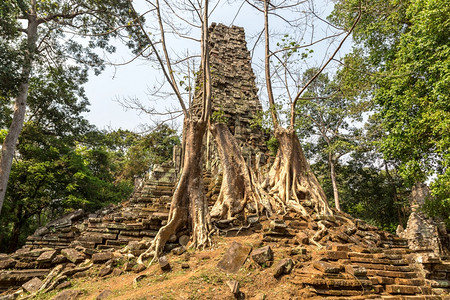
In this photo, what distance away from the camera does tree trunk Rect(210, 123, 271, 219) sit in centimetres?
571

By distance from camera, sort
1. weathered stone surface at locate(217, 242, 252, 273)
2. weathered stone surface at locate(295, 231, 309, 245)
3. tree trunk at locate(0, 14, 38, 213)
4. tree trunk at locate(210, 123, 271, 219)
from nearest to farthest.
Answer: weathered stone surface at locate(217, 242, 252, 273)
weathered stone surface at locate(295, 231, 309, 245)
tree trunk at locate(210, 123, 271, 219)
tree trunk at locate(0, 14, 38, 213)

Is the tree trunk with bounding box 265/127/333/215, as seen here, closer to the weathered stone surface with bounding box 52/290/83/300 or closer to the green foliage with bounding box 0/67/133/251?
the weathered stone surface with bounding box 52/290/83/300

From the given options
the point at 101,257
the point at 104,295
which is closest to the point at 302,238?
the point at 104,295

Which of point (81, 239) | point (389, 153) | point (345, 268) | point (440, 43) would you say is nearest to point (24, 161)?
point (81, 239)

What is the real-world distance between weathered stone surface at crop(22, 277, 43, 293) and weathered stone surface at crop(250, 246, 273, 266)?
3.54 meters

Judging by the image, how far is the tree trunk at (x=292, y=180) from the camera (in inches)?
243

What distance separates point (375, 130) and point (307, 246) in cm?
1285

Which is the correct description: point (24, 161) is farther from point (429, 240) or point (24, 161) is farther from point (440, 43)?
point (429, 240)

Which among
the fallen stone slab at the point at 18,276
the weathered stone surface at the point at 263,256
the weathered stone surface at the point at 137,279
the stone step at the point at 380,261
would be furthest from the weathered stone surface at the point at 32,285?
the stone step at the point at 380,261

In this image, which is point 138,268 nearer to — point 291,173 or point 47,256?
point 47,256

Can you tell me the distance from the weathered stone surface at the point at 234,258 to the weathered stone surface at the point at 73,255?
2.79m

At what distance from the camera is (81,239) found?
17.3 ft

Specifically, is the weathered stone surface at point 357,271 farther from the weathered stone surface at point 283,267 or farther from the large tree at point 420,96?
the large tree at point 420,96

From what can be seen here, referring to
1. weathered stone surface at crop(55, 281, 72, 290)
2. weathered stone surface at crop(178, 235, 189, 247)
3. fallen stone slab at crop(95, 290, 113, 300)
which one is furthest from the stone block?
weathered stone surface at crop(55, 281, 72, 290)
